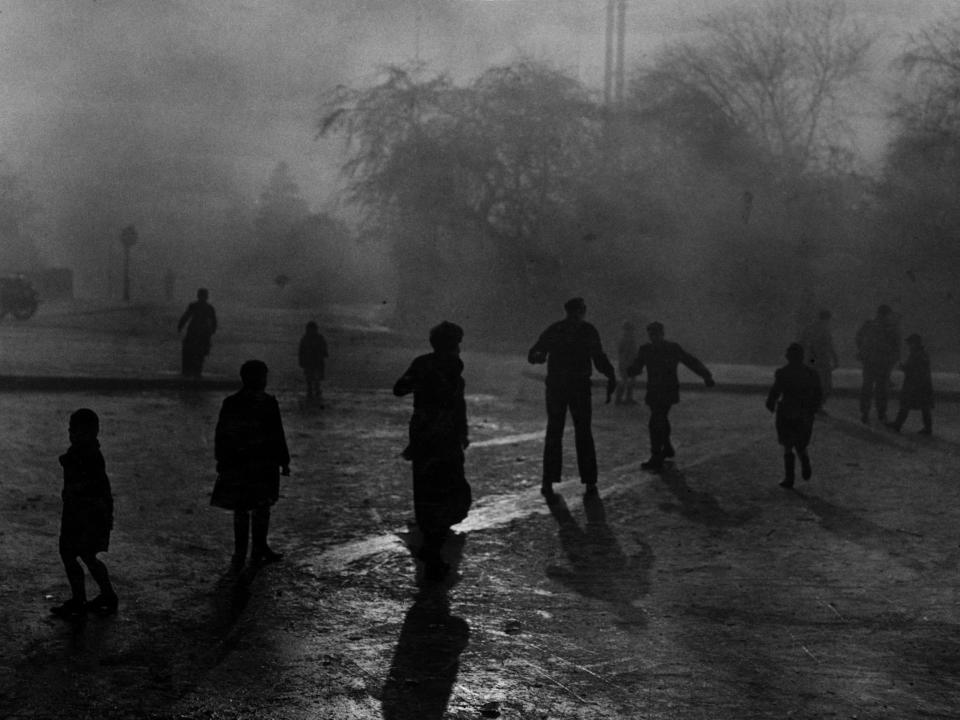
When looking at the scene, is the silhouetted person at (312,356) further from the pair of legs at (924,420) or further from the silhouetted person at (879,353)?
the pair of legs at (924,420)

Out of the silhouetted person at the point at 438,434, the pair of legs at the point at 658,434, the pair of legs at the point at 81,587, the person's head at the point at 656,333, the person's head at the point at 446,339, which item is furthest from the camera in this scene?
the person's head at the point at 656,333

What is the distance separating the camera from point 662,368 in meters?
12.5

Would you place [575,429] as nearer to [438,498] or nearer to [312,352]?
[438,498]

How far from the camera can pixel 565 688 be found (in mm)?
5312

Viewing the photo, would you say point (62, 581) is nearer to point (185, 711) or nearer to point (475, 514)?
point (185, 711)

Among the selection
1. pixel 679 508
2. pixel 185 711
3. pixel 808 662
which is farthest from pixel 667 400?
pixel 185 711

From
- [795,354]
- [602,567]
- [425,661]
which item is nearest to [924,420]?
[795,354]

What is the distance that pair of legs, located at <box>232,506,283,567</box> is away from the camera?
25.1 feet

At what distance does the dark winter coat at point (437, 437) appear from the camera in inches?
309

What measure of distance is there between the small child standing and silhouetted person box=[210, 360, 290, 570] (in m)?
10.6

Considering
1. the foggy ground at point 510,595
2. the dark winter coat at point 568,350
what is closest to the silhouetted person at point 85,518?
the foggy ground at point 510,595

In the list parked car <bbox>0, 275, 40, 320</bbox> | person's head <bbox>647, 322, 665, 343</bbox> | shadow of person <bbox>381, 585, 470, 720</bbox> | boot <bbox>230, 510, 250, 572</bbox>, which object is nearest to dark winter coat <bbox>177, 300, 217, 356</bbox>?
person's head <bbox>647, 322, 665, 343</bbox>

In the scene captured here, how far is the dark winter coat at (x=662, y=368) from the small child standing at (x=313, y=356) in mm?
6949

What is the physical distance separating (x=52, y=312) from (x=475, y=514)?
38.7 metres
